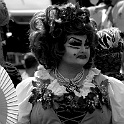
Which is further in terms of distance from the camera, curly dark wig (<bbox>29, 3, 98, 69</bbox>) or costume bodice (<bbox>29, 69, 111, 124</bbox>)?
curly dark wig (<bbox>29, 3, 98, 69</bbox>)

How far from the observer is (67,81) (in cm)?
406

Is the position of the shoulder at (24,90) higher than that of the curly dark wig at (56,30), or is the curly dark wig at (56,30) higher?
the curly dark wig at (56,30)

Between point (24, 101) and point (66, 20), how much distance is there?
68 cm

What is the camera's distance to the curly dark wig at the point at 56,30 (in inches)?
158

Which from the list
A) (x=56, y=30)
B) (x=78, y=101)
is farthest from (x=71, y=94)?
(x=56, y=30)

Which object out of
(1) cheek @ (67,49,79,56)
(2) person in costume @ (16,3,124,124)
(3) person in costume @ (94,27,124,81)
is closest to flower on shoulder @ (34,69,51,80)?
(2) person in costume @ (16,3,124,124)

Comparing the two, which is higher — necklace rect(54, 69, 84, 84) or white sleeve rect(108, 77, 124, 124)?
necklace rect(54, 69, 84, 84)

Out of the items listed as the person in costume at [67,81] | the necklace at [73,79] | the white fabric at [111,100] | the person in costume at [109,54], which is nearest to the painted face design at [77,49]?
the person in costume at [67,81]

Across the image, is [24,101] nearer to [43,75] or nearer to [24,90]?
[24,90]

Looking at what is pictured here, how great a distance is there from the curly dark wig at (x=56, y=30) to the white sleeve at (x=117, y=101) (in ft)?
0.85

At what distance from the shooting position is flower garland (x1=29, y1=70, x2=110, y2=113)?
3932 millimetres

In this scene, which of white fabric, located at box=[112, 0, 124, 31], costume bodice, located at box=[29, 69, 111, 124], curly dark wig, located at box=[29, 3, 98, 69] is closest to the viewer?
costume bodice, located at box=[29, 69, 111, 124]

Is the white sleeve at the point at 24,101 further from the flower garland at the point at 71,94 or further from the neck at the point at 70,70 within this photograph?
the neck at the point at 70,70

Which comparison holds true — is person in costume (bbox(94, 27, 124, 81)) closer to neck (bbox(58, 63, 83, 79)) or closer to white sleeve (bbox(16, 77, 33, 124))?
neck (bbox(58, 63, 83, 79))
